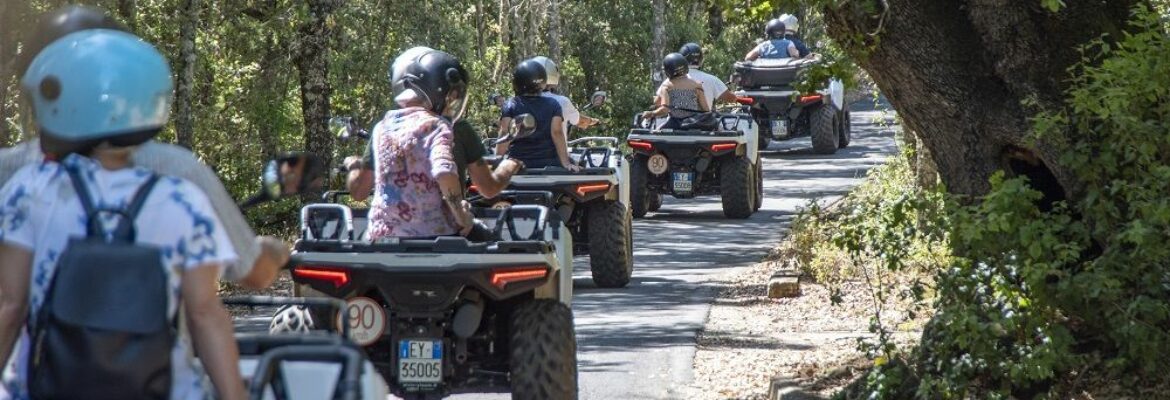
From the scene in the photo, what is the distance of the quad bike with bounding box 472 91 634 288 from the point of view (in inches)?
541

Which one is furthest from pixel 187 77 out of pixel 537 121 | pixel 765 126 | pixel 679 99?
pixel 765 126

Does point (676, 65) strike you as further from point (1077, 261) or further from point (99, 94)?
point (99, 94)

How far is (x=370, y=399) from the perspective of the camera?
4.53 metres

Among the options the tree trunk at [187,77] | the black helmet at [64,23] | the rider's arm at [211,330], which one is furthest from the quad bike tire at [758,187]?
the rider's arm at [211,330]

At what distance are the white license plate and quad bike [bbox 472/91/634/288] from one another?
19.7ft

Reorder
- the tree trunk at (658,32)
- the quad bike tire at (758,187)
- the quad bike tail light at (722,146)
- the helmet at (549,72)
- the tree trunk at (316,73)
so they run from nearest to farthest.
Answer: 1. the helmet at (549,72)
2. the tree trunk at (316,73)
3. the quad bike tail light at (722,146)
4. the quad bike tire at (758,187)
5. the tree trunk at (658,32)

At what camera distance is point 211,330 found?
3.81 metres

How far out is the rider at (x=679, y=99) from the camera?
66.6ft

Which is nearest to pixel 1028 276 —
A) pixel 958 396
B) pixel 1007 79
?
pixel 958 396

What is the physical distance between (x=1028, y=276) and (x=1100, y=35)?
1400mm

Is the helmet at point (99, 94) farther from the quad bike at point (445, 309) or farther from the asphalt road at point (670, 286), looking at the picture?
the asphalt road at point (670, 286)

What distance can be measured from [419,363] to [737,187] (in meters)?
12.7

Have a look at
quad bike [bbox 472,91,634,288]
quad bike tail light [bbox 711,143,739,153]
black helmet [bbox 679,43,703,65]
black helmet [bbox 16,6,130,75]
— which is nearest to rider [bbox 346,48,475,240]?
black helmet [bbox 16,6,130,75]

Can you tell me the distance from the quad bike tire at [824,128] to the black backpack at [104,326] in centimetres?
2514
